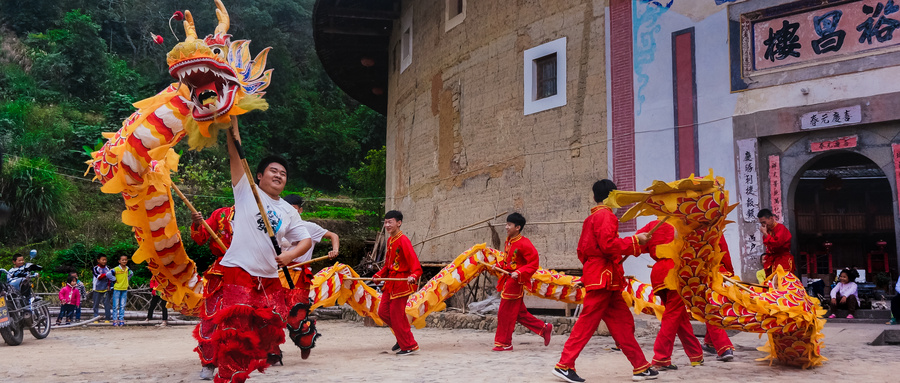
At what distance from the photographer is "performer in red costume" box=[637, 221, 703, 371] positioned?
6117 millimetres

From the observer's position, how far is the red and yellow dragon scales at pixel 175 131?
394 centimetres

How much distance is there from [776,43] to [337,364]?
307 inches

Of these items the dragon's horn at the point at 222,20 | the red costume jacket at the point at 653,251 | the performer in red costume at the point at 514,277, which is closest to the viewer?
the dragon's horn at the point at 222,20

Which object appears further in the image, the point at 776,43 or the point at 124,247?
the point at 124,247

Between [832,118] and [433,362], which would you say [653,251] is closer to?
[433,362]

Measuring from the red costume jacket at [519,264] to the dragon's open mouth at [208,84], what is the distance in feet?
16.1

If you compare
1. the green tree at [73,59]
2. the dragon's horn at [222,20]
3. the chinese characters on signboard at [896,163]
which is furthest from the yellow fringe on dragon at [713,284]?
the green tree at [73,59]

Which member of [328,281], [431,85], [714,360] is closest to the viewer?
[714,360]

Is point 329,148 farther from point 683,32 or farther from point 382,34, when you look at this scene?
point 683,32

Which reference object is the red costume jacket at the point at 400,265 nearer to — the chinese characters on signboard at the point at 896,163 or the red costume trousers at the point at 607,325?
the red costume trousers at the point at 607,325

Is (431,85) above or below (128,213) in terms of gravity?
above

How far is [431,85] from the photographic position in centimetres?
1645

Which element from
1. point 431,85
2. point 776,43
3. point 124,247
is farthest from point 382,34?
point 776,43

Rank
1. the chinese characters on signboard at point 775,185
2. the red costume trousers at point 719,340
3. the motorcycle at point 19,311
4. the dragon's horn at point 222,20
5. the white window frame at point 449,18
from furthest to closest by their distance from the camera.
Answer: the white window frame at point 449,18, the chinese characters on signboard at point 775,185, the motorcycle at point 19,311, the red costume trousers at point 719,340, the dragon's horn at point 222,20
